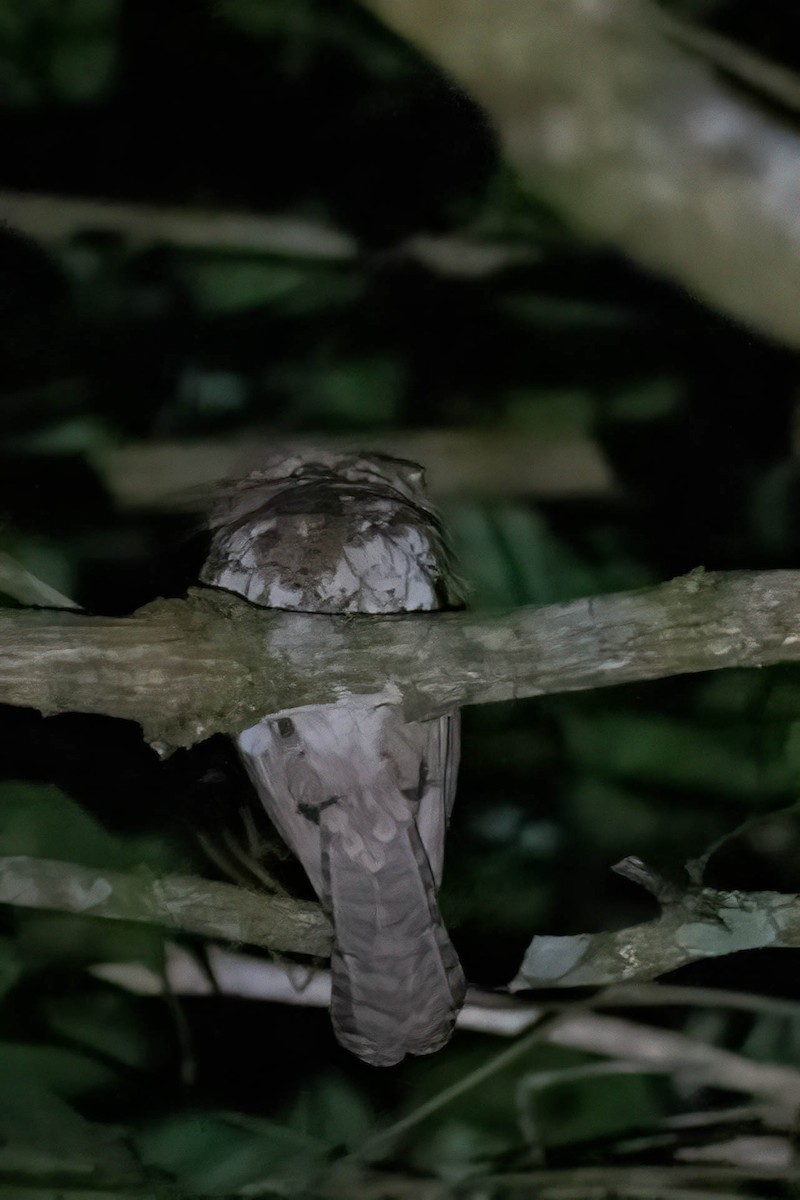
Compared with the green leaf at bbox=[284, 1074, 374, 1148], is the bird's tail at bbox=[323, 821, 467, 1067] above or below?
above

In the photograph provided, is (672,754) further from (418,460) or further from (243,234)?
(243,234)

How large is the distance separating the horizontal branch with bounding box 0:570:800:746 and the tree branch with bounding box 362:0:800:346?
61 cm

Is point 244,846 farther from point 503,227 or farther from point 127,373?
point 503,227

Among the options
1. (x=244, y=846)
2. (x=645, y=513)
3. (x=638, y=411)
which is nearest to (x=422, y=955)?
(x=244, y=846)

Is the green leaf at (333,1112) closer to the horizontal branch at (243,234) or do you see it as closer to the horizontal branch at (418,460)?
the horizontal branch at (418,460)

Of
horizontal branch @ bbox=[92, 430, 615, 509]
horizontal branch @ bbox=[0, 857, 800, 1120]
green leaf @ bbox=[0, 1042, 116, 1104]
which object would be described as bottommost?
green leaf @ bbox=[0, 1042, 116, 1104]

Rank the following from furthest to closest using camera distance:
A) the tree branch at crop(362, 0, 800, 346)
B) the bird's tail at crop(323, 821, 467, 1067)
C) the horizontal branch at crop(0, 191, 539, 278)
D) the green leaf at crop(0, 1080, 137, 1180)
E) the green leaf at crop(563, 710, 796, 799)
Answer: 1. the green leaf at crop(0, 1080, 137, 1180)
2. the green leaf at crop(563, 710, 796, 799)
3. the bird's tail at crop(323, 821, 467, 1067)
4. the horizontal branch at crop(0, 191, 539, 278)
5. the tree branch at crop(362, 0, 800, 346)

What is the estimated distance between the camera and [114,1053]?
1940mm

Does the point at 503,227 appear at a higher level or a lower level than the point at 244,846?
higher

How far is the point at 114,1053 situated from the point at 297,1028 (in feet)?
1.20

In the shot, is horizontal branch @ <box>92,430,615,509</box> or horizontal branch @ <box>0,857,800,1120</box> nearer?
horizontal branch @ <box>92,430,615,509</box>

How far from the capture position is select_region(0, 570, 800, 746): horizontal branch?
1.15m

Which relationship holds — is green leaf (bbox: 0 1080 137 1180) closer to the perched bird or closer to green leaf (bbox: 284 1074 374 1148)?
green leaf (bbox: 284 1074 374 1148)

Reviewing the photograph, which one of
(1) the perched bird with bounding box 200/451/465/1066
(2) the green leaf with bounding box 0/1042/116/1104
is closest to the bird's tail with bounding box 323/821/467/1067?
(1) the perched bird with bounding box 200/451/465/1066
